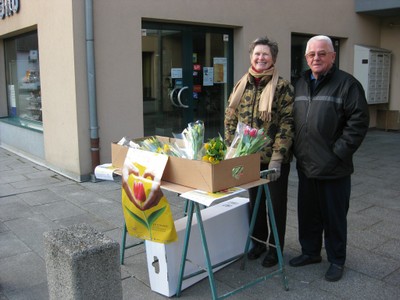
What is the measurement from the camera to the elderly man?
3172mm

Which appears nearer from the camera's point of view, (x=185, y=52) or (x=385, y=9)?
(x=185, y=52)

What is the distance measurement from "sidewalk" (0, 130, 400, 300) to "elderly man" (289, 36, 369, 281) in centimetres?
28

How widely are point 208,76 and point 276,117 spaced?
463 centimetres

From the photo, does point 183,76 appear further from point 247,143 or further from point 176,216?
point 247,143

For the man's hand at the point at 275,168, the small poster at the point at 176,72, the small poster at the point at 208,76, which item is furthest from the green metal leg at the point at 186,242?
the small poster at the point at 208,76

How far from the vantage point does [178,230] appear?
3.24 m

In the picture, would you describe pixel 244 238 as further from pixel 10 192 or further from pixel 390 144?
pixel 390 144

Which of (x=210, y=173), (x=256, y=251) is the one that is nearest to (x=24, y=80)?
(x=256, y=251)

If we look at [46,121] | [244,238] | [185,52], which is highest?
[185,52]

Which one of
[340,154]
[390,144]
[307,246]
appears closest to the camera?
[340,154]

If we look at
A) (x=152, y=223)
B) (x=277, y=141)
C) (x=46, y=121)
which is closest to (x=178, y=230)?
(x=152, y=223)

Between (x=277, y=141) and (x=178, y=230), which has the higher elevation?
(x=277, y=141)

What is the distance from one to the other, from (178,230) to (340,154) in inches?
50.4

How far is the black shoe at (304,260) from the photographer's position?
12.1ft
